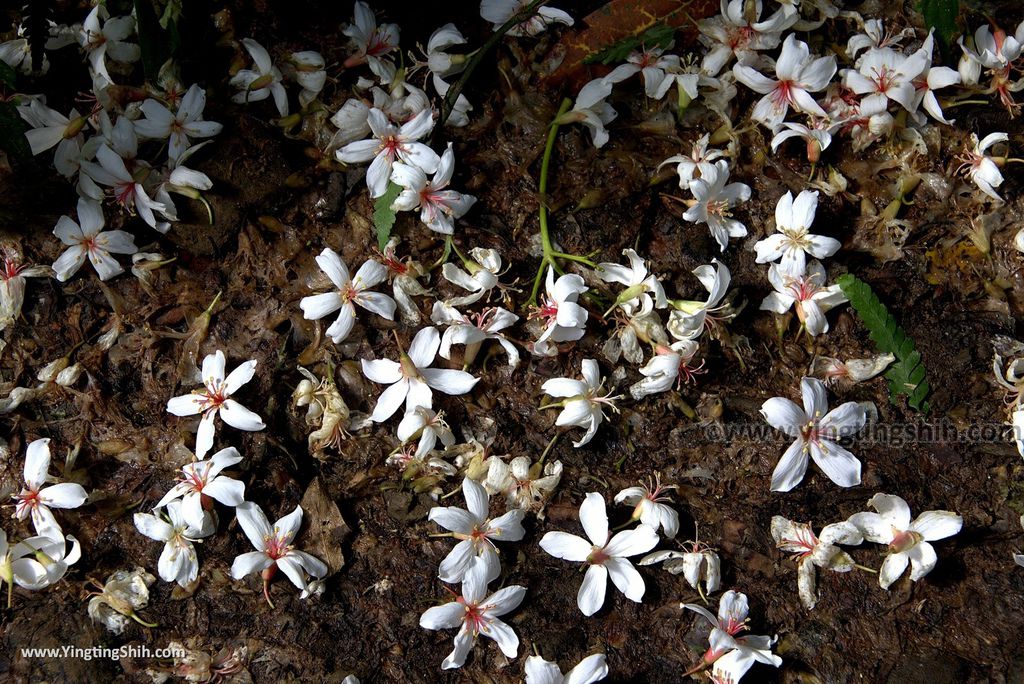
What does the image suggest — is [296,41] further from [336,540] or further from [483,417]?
[336,540]

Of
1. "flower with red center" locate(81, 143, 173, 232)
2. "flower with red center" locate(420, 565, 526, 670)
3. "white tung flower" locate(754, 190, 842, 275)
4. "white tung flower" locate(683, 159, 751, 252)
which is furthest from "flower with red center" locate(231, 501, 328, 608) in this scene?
"white tung flower" locate(754, 190, 842, 275)

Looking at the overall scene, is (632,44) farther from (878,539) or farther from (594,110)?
(878,539)

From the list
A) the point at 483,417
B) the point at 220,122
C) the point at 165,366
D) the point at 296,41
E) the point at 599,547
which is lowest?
the point at 599,547

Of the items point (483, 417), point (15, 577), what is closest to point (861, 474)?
point (483, 417)

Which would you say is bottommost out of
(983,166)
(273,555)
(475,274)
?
(273,555)

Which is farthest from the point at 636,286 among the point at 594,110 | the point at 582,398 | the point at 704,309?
the point at 594,110

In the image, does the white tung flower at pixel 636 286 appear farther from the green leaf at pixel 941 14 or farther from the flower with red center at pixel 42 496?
the flower with red center at pixel 42 496

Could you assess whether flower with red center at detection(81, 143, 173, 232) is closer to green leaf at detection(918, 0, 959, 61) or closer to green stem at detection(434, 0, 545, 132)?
green stem at detection(434, 0, 545, 132)
